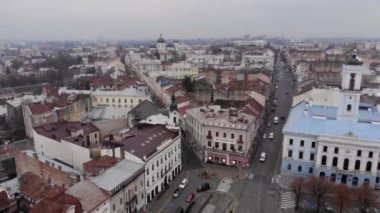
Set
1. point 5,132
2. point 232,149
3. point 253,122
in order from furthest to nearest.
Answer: point 5,132 → point 253,122 → point 232,149

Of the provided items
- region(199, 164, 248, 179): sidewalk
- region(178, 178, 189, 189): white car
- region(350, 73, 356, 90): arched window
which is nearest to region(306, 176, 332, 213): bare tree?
region(199, 164, 248, 179): sidewalk

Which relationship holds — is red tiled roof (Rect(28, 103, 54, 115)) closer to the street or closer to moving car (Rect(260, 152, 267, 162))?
the street

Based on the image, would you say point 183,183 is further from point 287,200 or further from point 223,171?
point 287,200

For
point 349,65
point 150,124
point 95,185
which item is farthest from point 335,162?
point 95,185

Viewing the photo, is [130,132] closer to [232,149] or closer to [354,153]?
[232,149]

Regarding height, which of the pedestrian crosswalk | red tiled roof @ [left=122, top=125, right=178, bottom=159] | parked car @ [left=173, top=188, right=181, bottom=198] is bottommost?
the pedestrian crosswalk

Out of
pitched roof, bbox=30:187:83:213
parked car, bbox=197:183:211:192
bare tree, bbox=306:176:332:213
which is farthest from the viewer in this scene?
parked car, bbox=197:183:211:192
